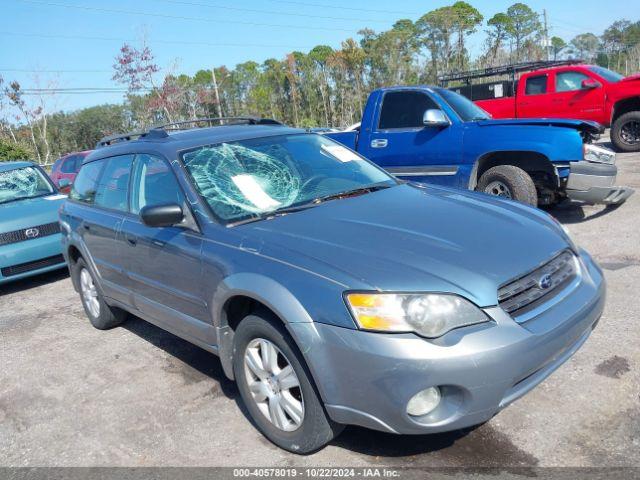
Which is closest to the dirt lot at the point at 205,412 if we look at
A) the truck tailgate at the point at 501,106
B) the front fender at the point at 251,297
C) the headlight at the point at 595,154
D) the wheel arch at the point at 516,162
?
the front fender at the point at 251,297

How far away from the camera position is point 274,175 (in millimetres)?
3705

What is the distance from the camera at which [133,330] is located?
514cm

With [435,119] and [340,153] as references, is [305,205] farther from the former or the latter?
[435,119]

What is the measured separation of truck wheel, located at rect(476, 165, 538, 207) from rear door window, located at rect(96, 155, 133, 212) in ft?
12.7

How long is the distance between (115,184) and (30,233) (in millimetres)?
3223

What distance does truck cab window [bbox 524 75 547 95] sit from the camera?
1295 centimetres

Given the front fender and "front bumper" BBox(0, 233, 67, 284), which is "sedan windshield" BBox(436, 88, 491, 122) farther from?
"front bumper" BBox(0, 233, 67, 284)

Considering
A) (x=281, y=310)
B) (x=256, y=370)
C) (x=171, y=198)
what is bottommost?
(x=256, y=370)

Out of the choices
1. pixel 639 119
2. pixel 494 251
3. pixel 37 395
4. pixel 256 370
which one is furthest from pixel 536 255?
pixel 639 119

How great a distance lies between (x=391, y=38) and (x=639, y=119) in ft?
104

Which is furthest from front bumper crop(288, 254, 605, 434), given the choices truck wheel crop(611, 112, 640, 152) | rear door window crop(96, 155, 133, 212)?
truck wheel crop(611, 112, 640, 152)

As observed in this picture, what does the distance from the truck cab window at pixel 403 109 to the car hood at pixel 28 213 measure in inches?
174

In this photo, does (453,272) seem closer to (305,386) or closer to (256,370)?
(305,386)

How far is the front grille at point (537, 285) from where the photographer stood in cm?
256
